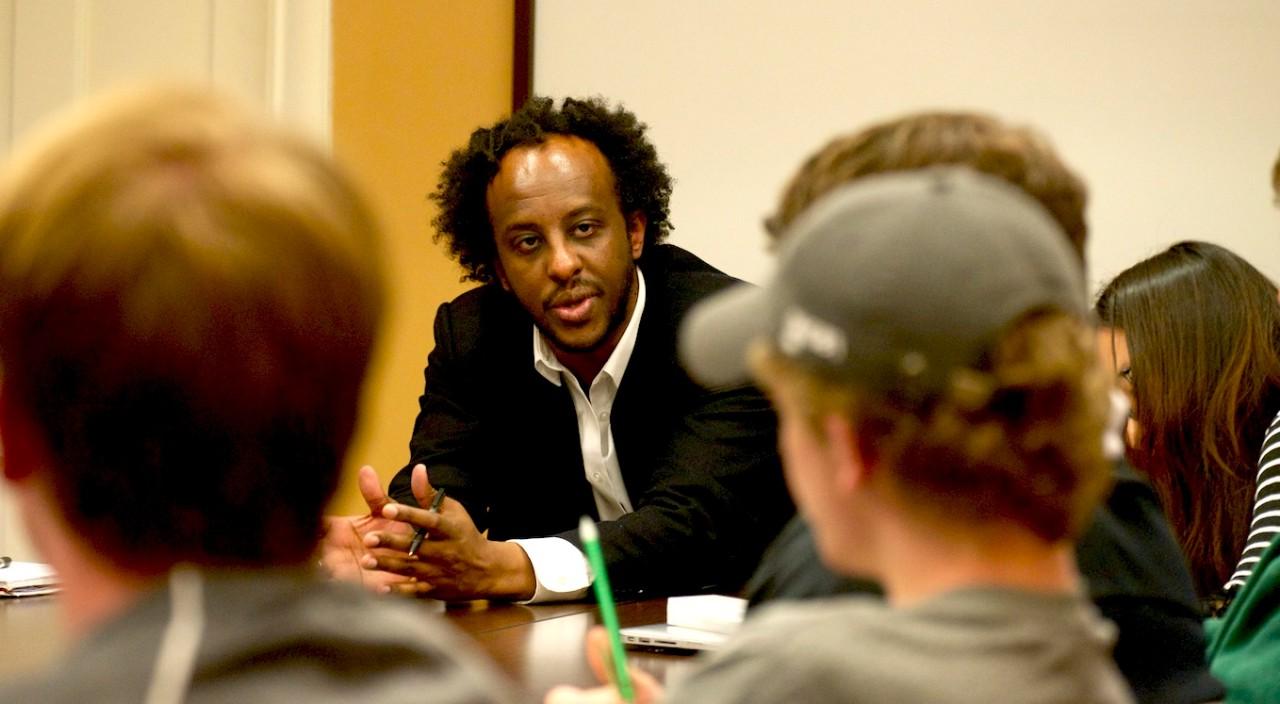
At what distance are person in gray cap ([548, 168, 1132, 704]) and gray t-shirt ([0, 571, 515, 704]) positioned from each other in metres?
0.16

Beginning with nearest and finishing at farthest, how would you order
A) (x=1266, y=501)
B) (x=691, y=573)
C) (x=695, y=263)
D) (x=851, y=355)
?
1. (x=851, y=355)
2. (x=1266, y=501)
3. (x=691, y=573)
4. (x=695, y=263)

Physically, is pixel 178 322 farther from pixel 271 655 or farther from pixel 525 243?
pixel 525 243

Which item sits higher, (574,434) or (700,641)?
(574,434)

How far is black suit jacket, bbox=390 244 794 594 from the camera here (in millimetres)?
2117

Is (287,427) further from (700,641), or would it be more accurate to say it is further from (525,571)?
(525,571)

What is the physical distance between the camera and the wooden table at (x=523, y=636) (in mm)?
1263

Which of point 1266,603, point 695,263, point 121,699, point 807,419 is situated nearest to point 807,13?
point 695,263

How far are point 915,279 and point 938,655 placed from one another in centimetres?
17

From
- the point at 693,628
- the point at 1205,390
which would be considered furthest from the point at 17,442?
the point at 1205,390

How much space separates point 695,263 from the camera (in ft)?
8.52

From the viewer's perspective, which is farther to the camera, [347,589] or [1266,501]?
[1266,501]

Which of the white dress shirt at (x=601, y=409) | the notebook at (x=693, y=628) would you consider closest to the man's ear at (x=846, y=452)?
the notebook at (x=693, y=628)

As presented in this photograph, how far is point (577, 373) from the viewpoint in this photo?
98.2 inches

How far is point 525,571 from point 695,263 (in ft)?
3.06
